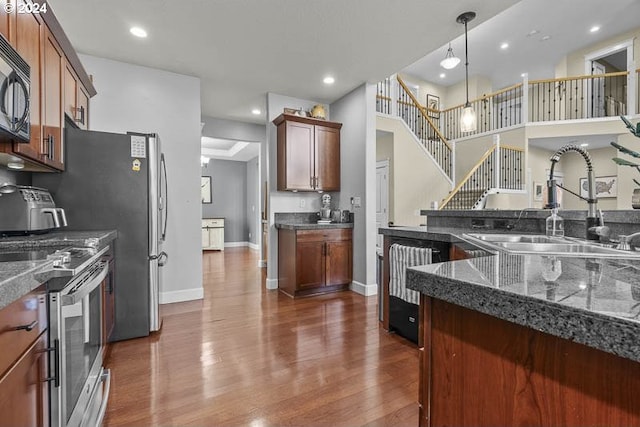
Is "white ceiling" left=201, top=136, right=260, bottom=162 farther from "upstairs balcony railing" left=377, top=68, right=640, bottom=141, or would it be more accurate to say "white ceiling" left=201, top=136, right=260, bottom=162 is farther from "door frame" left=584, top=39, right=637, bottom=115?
"door frame" left=584, top=39, right=637, bottom=115

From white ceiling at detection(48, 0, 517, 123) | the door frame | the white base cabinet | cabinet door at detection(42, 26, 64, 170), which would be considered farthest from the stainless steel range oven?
the door frame

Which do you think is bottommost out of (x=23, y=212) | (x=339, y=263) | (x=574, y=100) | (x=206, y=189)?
(x=339, y=263)

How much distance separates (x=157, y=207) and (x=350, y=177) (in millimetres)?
2491

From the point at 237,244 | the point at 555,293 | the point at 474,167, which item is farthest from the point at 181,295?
the point at 474,167

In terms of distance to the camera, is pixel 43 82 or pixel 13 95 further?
pixel 43 82

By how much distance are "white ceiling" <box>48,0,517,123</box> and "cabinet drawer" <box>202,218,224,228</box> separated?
492 centimetres

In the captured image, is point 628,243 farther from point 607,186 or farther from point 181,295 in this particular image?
point 607,186

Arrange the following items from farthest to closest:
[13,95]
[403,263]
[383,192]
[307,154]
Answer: [383,192] → [307,154] → [403,263] → [13,95]

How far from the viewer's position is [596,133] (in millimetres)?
6500

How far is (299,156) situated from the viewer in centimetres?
410

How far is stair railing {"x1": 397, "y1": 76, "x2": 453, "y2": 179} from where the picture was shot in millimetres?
6434

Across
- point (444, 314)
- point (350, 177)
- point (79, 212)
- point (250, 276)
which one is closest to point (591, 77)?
point (350, 177)

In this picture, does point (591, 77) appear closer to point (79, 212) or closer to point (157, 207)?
point (157, 207)

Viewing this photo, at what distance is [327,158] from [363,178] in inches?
26.8
